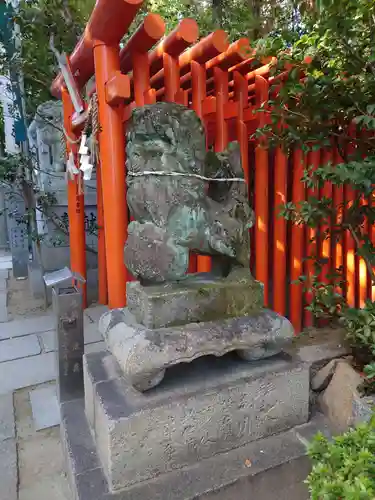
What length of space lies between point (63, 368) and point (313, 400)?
5.72 ft

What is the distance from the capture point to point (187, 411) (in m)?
1.90

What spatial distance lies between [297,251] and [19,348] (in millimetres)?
3051

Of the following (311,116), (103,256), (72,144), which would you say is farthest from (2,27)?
(311,116)

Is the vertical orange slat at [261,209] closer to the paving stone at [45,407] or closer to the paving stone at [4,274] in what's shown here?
the paving stone at [45,407]

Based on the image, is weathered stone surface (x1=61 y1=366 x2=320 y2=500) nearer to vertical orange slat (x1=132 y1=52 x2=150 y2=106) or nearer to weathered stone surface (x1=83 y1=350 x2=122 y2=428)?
weathered stone surface (x1=83 y1=350 x2=122 y2=428)

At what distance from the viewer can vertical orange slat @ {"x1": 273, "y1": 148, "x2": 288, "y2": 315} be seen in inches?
138

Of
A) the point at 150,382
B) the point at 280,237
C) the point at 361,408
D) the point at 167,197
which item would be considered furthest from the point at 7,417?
the point at 280,237

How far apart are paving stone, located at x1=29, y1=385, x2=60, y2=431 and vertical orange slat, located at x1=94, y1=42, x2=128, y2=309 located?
1087mm

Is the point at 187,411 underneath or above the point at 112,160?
underneath

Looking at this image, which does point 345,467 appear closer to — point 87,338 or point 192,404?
point 192,404

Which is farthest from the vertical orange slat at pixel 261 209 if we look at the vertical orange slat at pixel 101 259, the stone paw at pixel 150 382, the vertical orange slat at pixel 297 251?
the vertical orange slat at pixel 101 259

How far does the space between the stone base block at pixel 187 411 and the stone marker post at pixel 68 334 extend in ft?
1.09

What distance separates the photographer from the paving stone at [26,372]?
3293mm

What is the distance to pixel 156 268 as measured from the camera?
1971mm
